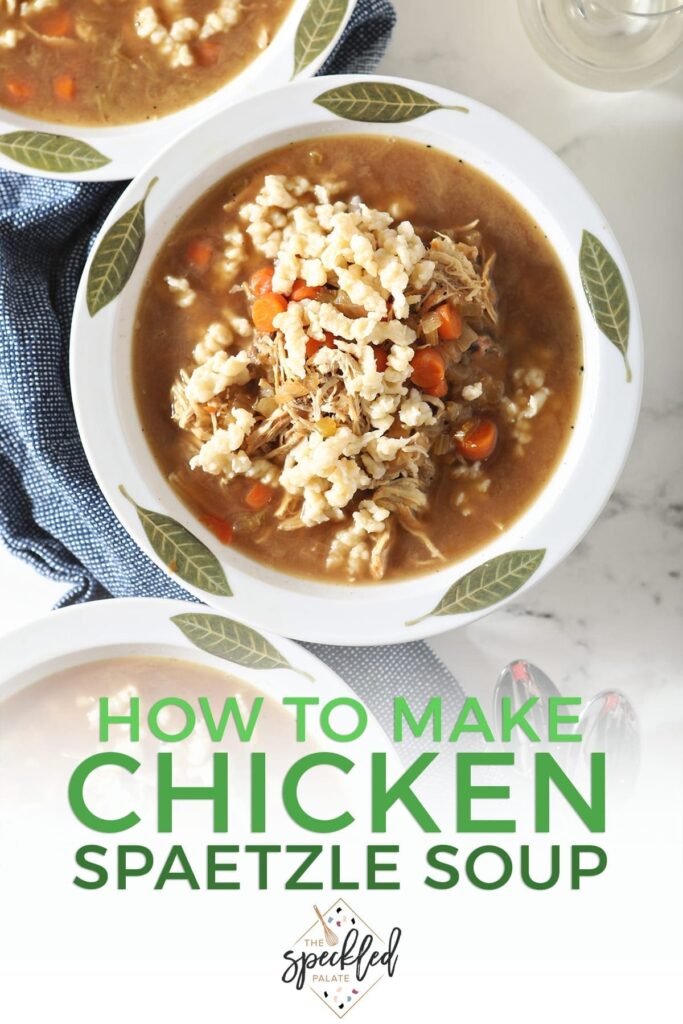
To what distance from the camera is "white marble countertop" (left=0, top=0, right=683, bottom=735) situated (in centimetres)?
264

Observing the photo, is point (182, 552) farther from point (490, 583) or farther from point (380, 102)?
point (380, 102)

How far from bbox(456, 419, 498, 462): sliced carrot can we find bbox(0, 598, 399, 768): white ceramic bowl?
2.05ft

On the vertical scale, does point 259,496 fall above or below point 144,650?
above

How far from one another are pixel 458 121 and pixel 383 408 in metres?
0.68

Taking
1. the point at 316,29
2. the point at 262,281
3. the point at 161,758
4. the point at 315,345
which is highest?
the point at 316,29

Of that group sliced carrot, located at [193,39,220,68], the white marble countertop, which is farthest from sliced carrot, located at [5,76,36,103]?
the white marble countertop

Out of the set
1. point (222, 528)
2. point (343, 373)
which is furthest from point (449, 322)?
point (222, 528)

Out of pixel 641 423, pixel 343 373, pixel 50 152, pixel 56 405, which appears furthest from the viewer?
pixel 641 423

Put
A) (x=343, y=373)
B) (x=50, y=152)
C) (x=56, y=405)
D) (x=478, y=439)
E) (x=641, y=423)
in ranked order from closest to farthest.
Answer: (x=343, y=373) → (x=478, y=439) → (x=50, y=152) → (x=56, y=405) → (x=641, y=423)

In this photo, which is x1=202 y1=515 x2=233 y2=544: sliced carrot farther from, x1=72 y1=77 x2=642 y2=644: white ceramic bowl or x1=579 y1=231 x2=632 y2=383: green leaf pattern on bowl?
x1=579 y1=231 x2=632 y2=383: green leaf pattern on bowl

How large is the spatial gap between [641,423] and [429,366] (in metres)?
0.79

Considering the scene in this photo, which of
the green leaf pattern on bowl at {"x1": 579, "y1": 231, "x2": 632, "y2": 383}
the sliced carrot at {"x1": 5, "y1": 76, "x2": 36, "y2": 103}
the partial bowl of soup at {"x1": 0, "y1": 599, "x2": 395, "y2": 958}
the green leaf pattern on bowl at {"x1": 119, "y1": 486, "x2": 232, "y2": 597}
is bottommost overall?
the partial bowl of soup at {"x1": 0, "y1": 599, "x2": 395, "y2": 958}

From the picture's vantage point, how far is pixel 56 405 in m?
2.56

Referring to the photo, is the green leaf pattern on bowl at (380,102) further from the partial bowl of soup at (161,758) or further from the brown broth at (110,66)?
the partial bowl of soup at (161,758)
